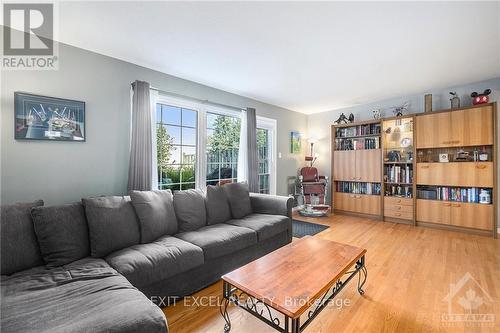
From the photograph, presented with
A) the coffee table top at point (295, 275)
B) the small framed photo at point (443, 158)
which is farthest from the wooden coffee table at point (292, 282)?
the small framed photo at point (443, 158)

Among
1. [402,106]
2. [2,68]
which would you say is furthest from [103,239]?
[402,106]

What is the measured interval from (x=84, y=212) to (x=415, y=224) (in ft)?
16.4

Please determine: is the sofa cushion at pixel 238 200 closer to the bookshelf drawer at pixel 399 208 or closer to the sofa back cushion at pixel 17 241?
the sofa back cushion at pixel 17 241

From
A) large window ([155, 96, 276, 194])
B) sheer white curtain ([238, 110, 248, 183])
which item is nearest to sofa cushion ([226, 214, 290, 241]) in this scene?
large window ([155, 96, 276, 194])

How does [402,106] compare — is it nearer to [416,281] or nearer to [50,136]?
[416,281]

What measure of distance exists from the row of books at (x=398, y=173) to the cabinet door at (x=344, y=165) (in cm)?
62

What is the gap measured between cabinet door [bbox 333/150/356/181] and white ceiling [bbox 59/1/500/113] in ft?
5.75

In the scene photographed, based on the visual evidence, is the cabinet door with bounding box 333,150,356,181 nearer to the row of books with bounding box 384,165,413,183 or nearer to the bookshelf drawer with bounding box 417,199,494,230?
the row of books with bounding box 384,165,413,183

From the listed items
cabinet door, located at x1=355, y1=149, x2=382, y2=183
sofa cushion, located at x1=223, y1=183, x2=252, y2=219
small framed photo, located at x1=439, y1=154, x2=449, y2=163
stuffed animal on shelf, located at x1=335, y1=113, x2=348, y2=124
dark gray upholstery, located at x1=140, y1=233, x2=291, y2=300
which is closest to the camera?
dark gray upholstery, located at x1=140, y1=233, x2=291, y2=300

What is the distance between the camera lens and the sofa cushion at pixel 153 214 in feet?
6.87

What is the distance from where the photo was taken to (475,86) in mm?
3664
